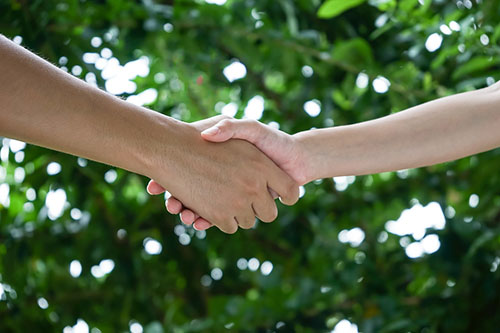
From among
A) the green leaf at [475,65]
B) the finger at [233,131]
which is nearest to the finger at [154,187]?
the finger at [233,131]

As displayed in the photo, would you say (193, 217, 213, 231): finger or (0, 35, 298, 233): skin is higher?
(0, 35, 298, 233): skin

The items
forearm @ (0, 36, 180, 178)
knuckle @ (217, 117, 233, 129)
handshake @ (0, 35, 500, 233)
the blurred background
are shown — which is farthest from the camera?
the blurred background

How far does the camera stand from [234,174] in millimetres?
1048

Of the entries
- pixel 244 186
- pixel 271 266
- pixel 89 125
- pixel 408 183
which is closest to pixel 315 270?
pixel 271 266

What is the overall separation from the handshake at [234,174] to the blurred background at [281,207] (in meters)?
0.24

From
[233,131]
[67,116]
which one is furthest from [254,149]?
[67,116]

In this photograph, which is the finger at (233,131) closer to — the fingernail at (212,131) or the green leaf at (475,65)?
the fingernail at (212,131)

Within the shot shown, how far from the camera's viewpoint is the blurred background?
3.90ft

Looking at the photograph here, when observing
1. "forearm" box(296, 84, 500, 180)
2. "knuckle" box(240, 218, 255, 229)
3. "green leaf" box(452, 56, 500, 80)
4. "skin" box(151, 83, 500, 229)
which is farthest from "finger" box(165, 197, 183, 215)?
"green leaf" box(452, 56, 500, 80)

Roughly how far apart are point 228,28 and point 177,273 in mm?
571

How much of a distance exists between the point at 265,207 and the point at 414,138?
0.25 m

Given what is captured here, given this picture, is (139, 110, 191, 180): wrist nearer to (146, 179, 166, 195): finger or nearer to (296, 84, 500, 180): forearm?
(146, 179, 166, 195): finger

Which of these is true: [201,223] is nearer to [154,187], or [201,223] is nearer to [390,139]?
[154,187]

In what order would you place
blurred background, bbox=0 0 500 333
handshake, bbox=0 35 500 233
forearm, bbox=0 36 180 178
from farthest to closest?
blurred background, bbox=0 0 500 333 → handshake, bbox=0 35 500 233 → forearm, bbox=0 36 180 178
